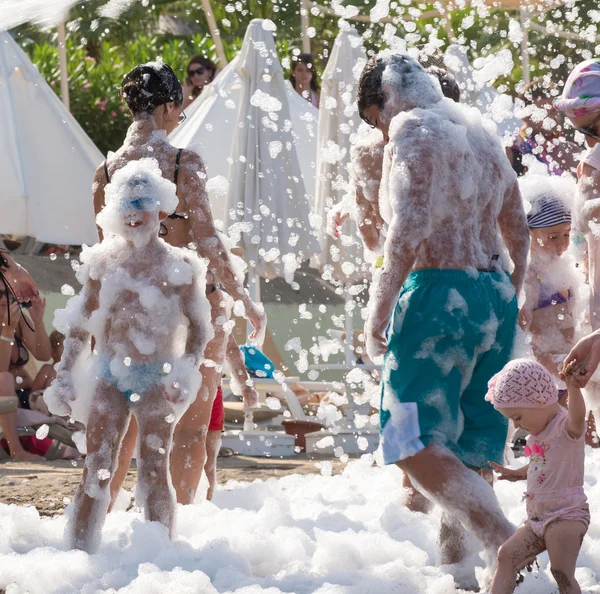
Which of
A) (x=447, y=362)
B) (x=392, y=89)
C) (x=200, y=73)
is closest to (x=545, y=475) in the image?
(x=447, y=362)

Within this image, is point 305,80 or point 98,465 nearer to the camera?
point 98,465

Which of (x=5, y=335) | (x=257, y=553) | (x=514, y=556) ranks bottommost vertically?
(x=5, y=335)

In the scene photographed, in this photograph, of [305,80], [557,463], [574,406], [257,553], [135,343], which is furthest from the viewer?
[305,80]

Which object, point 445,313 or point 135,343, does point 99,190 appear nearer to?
point 135,343

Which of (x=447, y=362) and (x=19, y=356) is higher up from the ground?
(x=447, y=362)

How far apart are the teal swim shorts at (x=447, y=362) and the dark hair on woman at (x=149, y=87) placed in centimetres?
172

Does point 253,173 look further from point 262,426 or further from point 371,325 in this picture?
point 371,325

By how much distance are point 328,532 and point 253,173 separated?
4768mm

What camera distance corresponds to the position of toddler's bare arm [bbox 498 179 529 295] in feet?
13.9

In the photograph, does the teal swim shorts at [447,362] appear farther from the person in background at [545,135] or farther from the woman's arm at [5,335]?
the woman's arm at [5,335]

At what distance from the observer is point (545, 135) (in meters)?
8.00

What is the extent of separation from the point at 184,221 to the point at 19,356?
11.3 ft

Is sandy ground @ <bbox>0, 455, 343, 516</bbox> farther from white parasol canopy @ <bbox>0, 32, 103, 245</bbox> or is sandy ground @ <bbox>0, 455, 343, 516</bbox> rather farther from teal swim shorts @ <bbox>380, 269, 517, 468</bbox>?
white parasol canopy @ <bbox>0, 32, 103, 245</bbox>

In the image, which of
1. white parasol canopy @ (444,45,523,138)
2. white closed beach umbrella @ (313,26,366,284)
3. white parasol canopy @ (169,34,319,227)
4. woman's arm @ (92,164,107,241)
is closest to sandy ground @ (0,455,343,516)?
woman's arm @ (92,164,107,241)
